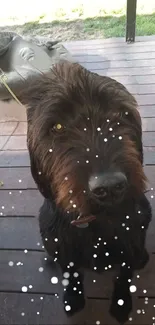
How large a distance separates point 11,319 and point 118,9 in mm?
1160

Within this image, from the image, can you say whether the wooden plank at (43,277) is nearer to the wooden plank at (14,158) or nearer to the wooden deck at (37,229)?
the wooden deck at (37,229)

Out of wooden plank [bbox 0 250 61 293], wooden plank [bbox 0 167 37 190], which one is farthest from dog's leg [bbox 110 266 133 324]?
wooden plank [bbox 0 167 37 190]

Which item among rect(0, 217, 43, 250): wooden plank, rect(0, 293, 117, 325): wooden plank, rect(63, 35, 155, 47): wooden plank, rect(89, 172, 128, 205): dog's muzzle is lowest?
rect(0, 293, 117, 325): wooden plank

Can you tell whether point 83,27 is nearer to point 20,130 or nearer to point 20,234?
point 20,130

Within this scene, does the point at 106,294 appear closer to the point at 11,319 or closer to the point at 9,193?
the point at 11,319

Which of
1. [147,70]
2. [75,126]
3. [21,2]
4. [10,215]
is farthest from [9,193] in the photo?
[147,70]

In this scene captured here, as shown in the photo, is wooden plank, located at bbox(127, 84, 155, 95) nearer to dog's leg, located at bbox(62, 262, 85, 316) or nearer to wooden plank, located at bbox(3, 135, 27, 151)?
wooden plank, located at bbox(3, 135, 27, 151)

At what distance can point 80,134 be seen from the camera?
851 mm

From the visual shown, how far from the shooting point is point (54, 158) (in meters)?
0.84

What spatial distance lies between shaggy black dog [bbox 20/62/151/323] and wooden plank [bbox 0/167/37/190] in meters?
0.40

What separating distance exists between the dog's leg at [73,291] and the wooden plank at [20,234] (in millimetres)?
166

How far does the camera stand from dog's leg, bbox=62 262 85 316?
99 centimetres

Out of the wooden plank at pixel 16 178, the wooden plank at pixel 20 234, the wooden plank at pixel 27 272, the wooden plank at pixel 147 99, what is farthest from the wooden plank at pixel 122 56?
the wooden plank at pixel 27 272

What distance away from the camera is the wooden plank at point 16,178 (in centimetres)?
140
